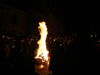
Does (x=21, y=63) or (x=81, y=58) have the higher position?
(x=81, y=58)

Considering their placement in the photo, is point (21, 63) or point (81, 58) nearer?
point (81, 58)

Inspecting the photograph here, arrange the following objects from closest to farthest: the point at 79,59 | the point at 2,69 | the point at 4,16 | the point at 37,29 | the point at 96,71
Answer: the point at 96,71 < the point at 79,59 < the point at 2,69 < the point at 4,16 < the point at 37,29

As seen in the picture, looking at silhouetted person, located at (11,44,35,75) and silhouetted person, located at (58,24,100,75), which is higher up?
silhouetted person, located at (58,24,100,75)

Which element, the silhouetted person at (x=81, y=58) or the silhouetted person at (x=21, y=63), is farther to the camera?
the silhouetted person at (x=21, y=63)

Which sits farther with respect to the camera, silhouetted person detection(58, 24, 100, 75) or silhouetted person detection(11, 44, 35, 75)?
silhouetted person detection(11, 44, 35, 75)

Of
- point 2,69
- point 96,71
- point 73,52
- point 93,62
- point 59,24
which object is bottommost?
point 2,69

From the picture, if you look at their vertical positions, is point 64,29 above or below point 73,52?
above

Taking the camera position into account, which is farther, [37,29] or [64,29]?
[64,29]

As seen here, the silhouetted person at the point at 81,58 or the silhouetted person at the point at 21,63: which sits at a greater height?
the silhouetted person at the point at 81,58

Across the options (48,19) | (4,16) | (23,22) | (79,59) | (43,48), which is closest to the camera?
(79,59)

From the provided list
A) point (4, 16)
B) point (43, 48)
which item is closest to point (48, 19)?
point (4, 16)

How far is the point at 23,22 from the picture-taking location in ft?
78.6

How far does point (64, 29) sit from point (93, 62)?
3315 centimetres

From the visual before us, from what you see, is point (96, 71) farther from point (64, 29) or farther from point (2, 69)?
point (64, 29)
